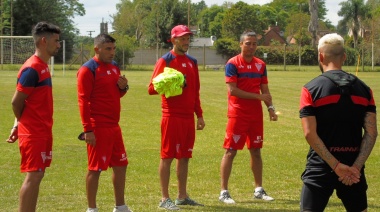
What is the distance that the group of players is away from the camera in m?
5.50

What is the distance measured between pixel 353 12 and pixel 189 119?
106221mm

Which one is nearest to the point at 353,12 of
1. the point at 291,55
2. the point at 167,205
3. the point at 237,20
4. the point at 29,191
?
the point at 237,20

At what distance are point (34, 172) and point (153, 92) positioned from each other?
2.27 metres

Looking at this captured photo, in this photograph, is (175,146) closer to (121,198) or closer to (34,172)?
(121,198)

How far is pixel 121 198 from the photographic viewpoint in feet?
27.2

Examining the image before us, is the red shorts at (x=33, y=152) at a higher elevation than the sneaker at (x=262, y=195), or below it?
higher

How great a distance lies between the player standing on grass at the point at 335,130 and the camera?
5.46m

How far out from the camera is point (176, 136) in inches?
353

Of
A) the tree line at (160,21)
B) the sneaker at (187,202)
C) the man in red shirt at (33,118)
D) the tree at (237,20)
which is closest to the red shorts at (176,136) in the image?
the sneaker at (187,202)

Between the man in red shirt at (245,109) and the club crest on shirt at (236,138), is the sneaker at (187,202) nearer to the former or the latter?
the man in red shirt at (245,109)

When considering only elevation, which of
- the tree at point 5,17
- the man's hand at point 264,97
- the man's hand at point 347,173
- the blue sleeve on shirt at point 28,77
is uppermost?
the tree at point 5,17

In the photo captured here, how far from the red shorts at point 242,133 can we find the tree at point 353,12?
89931 millimetres

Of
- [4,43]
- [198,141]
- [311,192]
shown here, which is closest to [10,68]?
[4,43]

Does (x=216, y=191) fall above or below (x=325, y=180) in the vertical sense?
below
